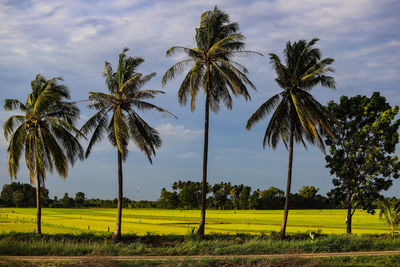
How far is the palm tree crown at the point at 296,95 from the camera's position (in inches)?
1388

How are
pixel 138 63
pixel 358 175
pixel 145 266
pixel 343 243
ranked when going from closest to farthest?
pixel 145 266
pixel 343 243
pixel 138 63
pixel 358 175

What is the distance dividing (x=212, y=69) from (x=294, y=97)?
7059 mm

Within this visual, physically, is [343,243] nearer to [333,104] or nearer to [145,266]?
[145,266]

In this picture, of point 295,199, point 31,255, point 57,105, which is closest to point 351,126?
point 57,105

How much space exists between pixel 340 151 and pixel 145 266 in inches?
1022

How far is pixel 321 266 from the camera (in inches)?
796

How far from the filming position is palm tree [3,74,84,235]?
110ft

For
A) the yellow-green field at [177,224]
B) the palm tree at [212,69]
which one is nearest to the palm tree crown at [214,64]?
the palm tree at [212,69]

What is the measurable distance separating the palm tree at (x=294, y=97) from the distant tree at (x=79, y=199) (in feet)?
413

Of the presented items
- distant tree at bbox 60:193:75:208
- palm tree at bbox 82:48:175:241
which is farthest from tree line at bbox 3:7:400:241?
distant tree at bbox 60:193:75:208

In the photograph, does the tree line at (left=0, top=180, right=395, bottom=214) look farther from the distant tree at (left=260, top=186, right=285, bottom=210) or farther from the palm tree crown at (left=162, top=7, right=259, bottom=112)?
the palm tree crown at (left=162, top=7, right=259, bottom=112)

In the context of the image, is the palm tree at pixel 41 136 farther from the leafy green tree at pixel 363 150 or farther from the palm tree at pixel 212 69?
the leafy green tree at pixel 363 150

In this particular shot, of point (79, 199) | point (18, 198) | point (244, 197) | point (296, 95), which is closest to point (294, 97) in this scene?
point (296, 95)

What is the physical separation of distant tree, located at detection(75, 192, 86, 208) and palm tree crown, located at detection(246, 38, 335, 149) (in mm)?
125866
